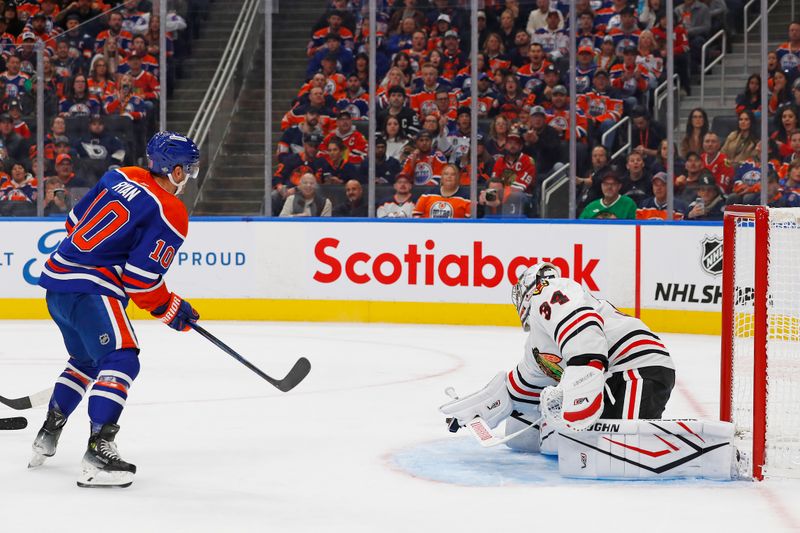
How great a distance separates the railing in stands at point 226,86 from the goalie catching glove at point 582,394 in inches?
253

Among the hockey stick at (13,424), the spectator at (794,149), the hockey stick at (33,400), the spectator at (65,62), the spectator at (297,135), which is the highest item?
the spectator at (65,62)

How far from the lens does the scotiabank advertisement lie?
8.75 metres

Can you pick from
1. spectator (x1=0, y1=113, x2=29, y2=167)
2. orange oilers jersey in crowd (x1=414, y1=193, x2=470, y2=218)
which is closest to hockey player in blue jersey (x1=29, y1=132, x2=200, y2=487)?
orange oilers jersey in crowd (x1=414, y1=193, x2=470, y2=218)

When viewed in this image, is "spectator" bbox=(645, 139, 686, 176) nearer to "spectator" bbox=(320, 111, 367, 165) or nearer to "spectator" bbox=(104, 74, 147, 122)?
"spectator" bbox=(320, 111, 367, 165)

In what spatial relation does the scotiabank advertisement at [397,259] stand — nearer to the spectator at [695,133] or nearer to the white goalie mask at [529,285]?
the spectator at [695,133]

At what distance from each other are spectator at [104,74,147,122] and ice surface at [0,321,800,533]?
3.33 m

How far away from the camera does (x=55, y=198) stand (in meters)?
9.55

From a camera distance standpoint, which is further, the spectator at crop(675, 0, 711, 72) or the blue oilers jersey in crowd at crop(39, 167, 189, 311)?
the spectator at crop(675, 0, 711, 72)

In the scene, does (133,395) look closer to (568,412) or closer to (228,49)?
(568,412)

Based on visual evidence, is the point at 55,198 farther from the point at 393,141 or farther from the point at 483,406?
the point at 483,406

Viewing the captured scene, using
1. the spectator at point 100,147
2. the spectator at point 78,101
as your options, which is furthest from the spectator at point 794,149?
the spectator at point 78,101

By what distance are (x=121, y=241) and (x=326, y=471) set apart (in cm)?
100

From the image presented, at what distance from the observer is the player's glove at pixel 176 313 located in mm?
4035

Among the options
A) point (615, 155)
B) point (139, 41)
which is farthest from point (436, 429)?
point (139, 41)
